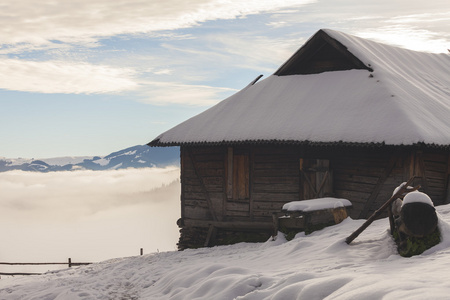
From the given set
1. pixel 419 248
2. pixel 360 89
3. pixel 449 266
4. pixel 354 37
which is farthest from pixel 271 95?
pixel 449 266

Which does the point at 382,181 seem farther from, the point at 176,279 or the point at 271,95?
the point at 176,279

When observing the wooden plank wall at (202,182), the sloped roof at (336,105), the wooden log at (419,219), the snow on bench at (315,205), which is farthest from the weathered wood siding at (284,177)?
the wooden log at (419,219)

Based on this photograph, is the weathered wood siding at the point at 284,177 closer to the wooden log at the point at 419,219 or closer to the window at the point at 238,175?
the window at the point at 238,175

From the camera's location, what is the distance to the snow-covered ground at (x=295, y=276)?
4964 millimetres

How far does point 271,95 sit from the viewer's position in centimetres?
1662

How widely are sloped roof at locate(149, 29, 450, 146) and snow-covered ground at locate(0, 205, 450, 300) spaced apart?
12.0 ft

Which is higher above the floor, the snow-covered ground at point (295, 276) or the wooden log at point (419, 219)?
the wooden log at point (419, 219)

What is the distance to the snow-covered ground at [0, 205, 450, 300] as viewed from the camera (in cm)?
496

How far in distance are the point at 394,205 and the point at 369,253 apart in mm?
1036

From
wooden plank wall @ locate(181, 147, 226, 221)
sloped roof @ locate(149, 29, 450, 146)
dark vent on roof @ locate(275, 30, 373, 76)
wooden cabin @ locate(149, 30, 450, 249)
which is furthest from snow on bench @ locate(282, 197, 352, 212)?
dark vent on roof @ locate(275, 30, 373, 76)

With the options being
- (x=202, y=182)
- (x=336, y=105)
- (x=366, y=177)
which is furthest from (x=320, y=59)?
(x=202, y=182)

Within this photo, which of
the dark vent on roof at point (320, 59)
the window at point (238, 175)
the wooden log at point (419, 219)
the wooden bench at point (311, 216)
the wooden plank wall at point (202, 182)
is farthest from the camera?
the dark vent on roof at point (320, 59)

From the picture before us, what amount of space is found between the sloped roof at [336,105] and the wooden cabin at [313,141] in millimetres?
36

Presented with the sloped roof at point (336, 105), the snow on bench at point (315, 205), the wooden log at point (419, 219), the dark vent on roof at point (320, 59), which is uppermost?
the dark vent on roof at point (320, 59)
